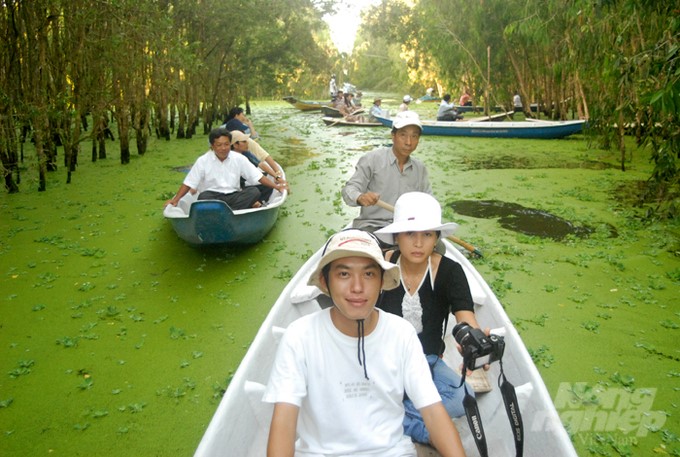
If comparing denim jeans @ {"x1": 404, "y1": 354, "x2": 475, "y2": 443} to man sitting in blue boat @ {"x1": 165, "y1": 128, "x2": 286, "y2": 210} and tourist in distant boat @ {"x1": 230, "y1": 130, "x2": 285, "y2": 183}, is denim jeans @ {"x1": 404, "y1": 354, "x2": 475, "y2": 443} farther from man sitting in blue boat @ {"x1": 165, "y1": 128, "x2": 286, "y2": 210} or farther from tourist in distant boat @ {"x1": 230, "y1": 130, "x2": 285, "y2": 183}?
tourist in distant boat @ {"x1": 230, "y1": 130, "x2": 285, "y2": 183}

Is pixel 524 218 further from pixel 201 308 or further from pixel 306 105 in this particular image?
pixel 306 105

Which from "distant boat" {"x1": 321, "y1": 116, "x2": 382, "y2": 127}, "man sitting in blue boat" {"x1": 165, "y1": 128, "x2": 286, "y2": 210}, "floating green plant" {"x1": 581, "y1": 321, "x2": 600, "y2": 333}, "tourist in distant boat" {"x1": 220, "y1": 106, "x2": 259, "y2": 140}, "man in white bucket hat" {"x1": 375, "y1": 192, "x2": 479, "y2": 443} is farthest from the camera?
"distant boat" {"x1": 321, "y1": 116, "x2": 382, "y2": 127}

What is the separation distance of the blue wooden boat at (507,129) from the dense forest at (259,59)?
0.76 metres

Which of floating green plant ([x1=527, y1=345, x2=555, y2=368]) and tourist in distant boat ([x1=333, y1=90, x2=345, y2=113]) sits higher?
tourist in distant boat ([x1=333, y1=90, x2=345, y2=113])

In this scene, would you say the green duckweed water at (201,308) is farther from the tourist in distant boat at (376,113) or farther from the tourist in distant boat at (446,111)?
the tourist in distant boat at (376,113)

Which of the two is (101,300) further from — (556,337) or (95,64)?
(95,64)

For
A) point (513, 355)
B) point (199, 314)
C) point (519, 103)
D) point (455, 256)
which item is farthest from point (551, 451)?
point (519, 103)

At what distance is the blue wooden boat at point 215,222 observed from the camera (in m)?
4.27

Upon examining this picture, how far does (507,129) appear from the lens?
12.8m

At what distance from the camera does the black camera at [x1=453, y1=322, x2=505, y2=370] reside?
1.66m

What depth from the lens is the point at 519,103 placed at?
17547mm

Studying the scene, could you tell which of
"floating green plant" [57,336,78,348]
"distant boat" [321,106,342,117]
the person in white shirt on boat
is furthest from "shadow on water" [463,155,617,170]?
"distant boat" [321,106,342,117]

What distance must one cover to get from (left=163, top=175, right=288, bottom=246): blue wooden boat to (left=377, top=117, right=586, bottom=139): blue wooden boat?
9.46m

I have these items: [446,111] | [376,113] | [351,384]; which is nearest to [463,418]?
[351,384]
